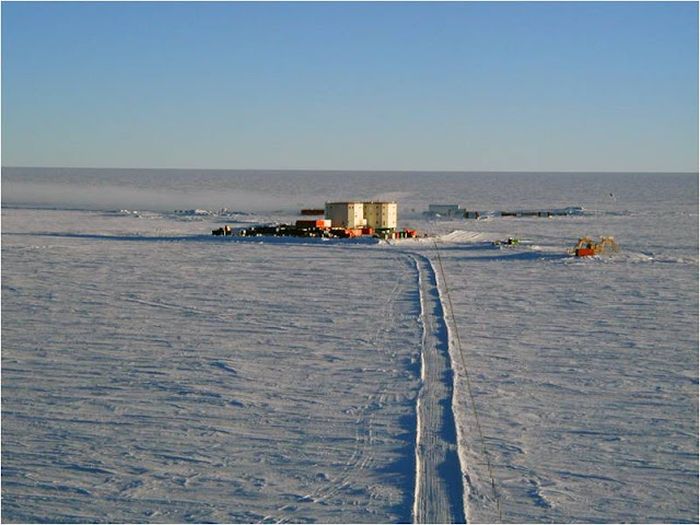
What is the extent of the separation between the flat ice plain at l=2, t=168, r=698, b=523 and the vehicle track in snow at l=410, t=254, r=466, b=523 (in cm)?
4

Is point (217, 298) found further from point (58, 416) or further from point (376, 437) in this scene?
point (376, 437)

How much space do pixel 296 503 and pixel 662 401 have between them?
497 cm

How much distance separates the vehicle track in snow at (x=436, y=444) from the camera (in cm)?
741

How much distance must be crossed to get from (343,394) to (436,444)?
211 cm

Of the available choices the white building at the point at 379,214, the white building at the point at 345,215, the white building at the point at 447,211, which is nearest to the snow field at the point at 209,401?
the white building at the point at 345,215

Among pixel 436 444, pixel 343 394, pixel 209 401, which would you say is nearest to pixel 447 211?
pixel 343 394

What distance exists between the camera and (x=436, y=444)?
8.83m

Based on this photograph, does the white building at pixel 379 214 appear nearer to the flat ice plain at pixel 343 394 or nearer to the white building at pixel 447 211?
the white building at pixel 447 211

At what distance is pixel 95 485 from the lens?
7898 millimetres

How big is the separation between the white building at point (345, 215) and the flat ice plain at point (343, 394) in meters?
14.2

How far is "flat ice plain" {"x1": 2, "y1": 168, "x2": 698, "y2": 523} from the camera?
770cm

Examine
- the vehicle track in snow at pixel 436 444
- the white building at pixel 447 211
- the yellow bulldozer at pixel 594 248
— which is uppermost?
the white building at pixel 447 211

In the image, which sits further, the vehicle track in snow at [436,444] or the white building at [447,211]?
the white building at [447,211]

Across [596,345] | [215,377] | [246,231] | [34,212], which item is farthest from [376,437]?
[34,212]
